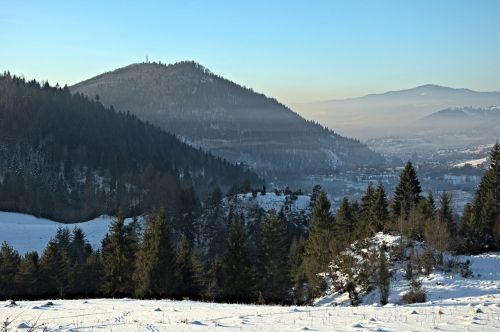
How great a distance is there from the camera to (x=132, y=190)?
457ft

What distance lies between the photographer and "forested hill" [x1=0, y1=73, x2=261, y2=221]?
124 meters

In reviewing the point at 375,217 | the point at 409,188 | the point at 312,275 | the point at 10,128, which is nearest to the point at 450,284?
the point at 312,275

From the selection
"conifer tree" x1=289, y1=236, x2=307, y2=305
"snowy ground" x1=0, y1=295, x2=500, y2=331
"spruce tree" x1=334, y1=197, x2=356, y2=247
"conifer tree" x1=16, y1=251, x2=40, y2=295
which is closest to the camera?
"snowy ground" x1=0, y1=295, x2=500, y2=331

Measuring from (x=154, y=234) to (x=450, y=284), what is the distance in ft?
81.5

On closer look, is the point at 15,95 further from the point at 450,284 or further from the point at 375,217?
the point at 450,284

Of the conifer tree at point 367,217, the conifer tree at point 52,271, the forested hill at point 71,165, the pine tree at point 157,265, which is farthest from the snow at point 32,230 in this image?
the conifer tree at point 367,217

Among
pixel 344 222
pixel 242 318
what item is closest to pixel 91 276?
pixel 344 222

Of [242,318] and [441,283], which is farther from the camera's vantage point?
[441,283]

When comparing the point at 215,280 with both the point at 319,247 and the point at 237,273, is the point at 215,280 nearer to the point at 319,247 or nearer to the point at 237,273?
the point at 237,273

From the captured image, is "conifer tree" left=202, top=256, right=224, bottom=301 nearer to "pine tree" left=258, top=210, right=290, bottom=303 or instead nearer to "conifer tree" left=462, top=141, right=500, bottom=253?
"pine tree" left=258, top=210, right=290, bottom=303

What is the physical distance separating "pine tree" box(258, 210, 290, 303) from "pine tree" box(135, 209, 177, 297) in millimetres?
12840

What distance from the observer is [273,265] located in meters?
55.2

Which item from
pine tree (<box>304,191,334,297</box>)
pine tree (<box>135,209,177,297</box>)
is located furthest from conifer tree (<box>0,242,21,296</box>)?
pine tree (<box>304,191,334,297</box>)

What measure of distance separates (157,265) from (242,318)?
2740 centimetres
